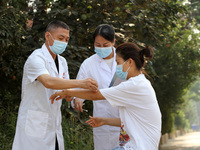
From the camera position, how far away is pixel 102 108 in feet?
13.5

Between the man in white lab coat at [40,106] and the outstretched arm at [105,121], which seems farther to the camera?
the outstretched arm at [105,121]

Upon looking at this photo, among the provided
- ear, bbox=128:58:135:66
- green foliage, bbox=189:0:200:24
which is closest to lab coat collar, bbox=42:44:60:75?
ear, bbox=128:58:135:66

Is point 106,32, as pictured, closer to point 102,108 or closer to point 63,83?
point 102,108

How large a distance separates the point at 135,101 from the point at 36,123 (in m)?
1.15

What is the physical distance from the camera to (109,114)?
4078 millimetres

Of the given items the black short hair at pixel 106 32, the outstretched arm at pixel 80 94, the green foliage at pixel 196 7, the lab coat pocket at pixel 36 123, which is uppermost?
the green foliage at pixel 196 7

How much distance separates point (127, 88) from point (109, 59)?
134 cm

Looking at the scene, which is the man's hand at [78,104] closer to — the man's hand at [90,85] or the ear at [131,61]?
the man's hand at [90,85]

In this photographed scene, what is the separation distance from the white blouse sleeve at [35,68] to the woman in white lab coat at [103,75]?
79cm

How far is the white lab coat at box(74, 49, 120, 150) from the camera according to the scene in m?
4.05

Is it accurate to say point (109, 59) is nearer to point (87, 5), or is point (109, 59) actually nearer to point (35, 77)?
point (35, 77)

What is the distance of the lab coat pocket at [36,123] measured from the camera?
135 inches

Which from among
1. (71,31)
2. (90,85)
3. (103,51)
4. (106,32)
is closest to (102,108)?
(103,51)

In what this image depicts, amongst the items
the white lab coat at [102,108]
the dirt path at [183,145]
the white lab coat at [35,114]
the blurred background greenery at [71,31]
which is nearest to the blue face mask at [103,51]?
the white lab coat at [102,108]
